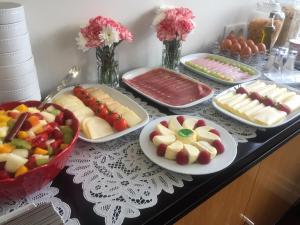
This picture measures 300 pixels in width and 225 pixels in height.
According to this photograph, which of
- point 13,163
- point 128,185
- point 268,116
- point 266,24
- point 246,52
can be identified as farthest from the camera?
point 266,24

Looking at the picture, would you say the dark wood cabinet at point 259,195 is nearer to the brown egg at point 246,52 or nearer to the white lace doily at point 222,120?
the white lace doily at point 222,120

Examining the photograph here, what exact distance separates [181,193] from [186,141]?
142mm

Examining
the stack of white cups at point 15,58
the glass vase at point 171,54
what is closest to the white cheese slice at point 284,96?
the glass vase at point 171,54

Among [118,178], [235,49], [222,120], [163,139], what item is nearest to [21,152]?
[118,178]

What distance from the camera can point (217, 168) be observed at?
654 millimetres

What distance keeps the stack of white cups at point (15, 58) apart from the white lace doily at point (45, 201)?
0.27 m

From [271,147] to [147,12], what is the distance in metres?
0.65

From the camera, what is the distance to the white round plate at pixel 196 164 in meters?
0.65

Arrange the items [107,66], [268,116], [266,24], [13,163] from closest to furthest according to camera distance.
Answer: [13,163] < [268,116] < [107,66] < [266,24]

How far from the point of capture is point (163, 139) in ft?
2.31

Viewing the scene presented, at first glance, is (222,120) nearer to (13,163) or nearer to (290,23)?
(13,163)

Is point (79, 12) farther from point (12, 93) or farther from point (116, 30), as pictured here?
point (12, 93)

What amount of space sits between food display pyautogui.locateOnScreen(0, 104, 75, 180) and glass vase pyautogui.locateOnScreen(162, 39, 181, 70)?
0.56m

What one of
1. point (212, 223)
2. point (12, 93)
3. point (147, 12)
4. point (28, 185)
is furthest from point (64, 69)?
point (212, 223)
